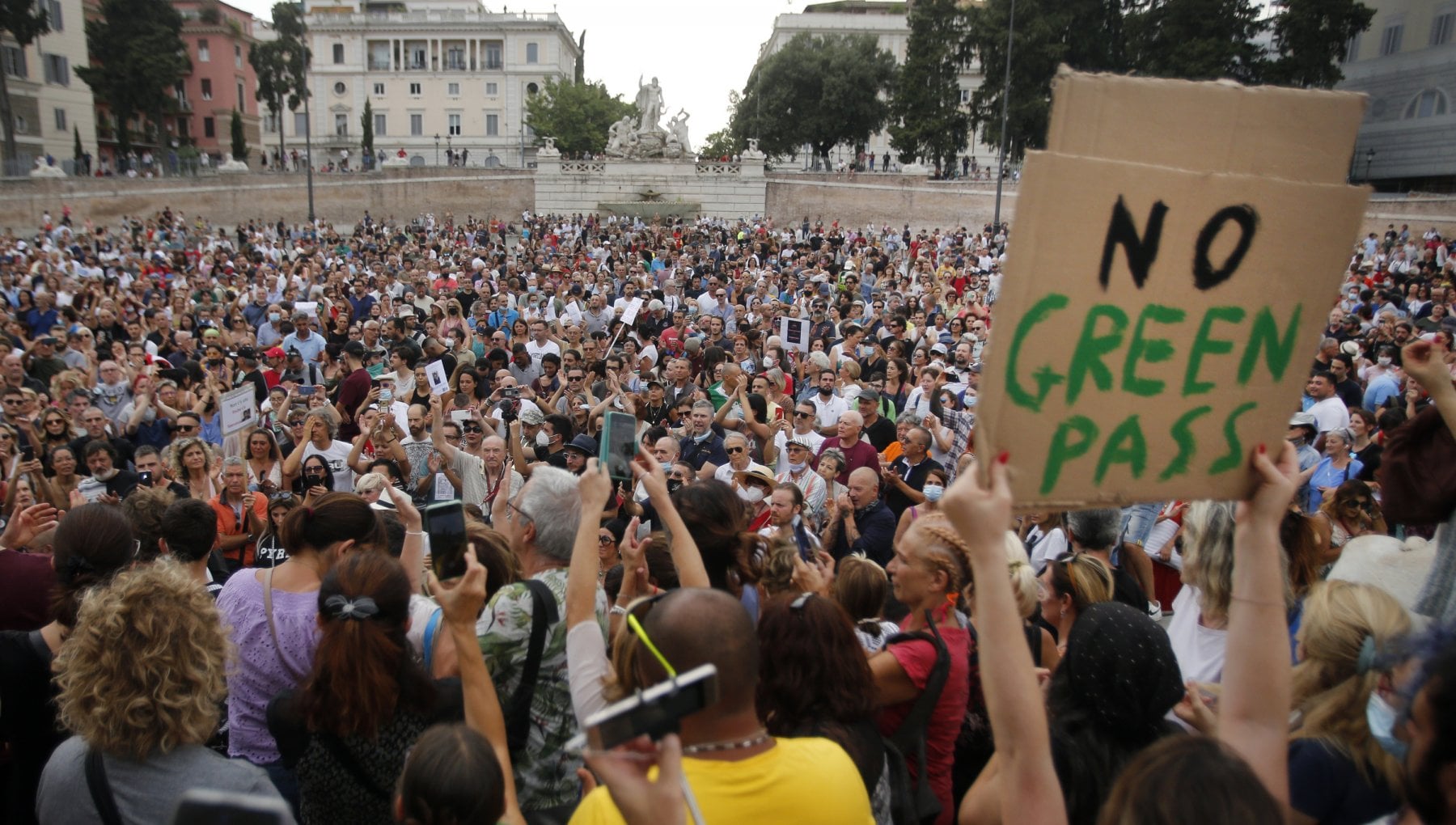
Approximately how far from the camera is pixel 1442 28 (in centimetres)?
3394

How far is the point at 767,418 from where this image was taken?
7801 millimetres

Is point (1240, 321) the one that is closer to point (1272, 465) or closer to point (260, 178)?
point (1272, 465)

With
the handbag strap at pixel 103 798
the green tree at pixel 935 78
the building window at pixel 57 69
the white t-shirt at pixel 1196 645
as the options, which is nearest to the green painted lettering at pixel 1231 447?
the white t-shirt at pixel 1196 645

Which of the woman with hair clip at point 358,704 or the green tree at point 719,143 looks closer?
the woman with hair clip at point 358,704

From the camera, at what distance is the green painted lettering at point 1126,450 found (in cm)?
176

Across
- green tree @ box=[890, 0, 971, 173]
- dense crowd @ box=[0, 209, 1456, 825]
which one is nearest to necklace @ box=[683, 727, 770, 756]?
dense crowd @ box=[0, 209, 1456, 825]

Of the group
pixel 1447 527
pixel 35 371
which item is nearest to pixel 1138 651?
pixel 1447 527

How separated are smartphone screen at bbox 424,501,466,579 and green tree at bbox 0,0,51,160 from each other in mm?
43698

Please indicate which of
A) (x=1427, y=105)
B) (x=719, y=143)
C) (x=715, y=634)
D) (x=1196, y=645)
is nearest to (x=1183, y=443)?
(x=715, y=634)

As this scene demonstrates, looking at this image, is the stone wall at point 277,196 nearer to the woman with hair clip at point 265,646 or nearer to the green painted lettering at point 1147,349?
the woman with hair clip at point 265,646

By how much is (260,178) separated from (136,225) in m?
11.6

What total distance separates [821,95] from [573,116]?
18006 mm

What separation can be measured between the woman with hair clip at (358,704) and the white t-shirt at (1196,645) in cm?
220

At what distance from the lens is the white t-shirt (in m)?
3.12
